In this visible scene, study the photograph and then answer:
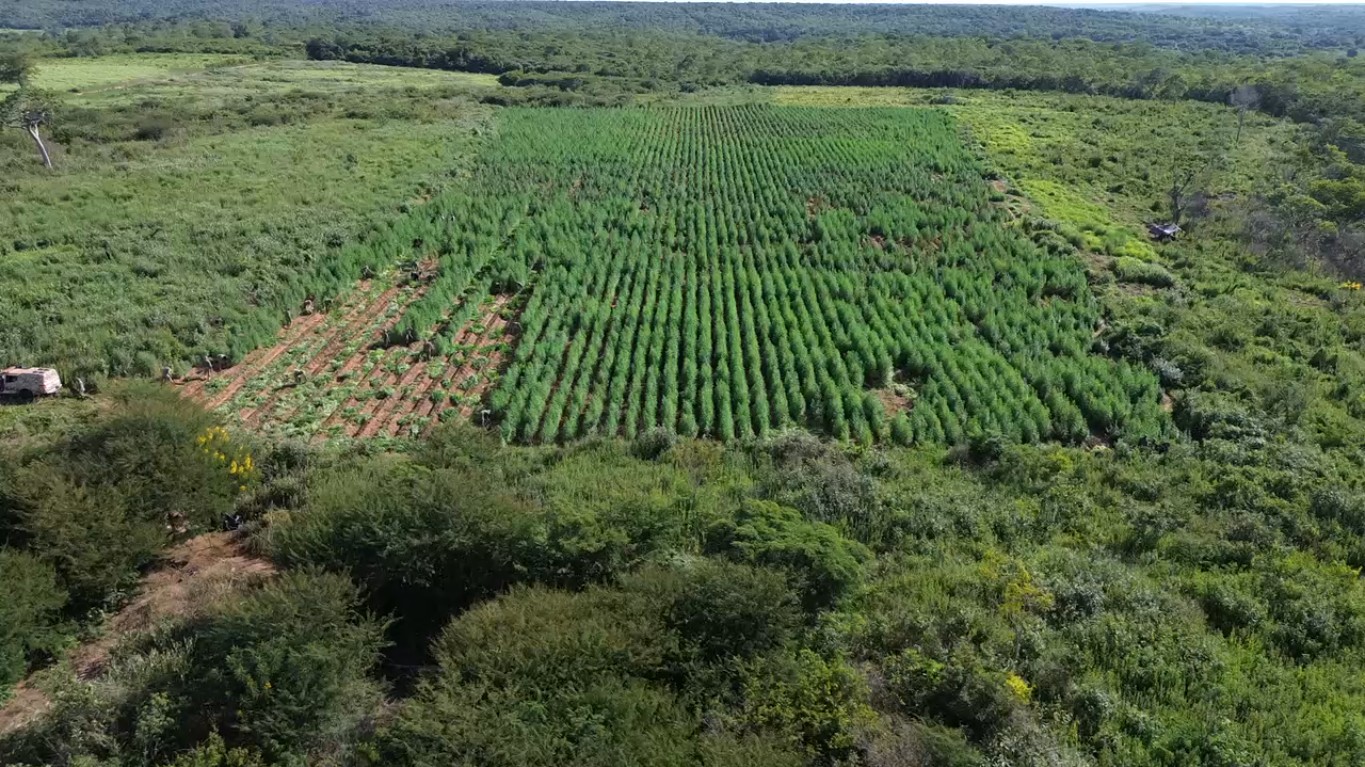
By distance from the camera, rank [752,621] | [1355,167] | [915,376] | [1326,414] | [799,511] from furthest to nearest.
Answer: [1355,167] < [915,376] < [1326,414] < [799,511] < [752,621]

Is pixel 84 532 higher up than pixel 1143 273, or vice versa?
pixel 1143 273

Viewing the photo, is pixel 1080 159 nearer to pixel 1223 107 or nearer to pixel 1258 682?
pixel 1223 107

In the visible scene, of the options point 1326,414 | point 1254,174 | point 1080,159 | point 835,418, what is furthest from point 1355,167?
point 835,418

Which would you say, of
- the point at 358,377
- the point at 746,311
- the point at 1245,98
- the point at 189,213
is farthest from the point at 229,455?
the point at 1245,98

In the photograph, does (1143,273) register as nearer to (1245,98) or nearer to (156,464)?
(156,464)

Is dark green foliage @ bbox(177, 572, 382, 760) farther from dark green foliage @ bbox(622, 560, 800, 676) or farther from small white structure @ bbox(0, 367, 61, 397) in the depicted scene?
small white structure @ bbox(0, 367, 61, 397)

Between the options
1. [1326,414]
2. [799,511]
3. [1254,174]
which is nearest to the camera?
[799,511]

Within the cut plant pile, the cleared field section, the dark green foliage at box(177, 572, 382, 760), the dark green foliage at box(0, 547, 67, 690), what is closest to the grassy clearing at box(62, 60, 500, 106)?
the cleared field section
